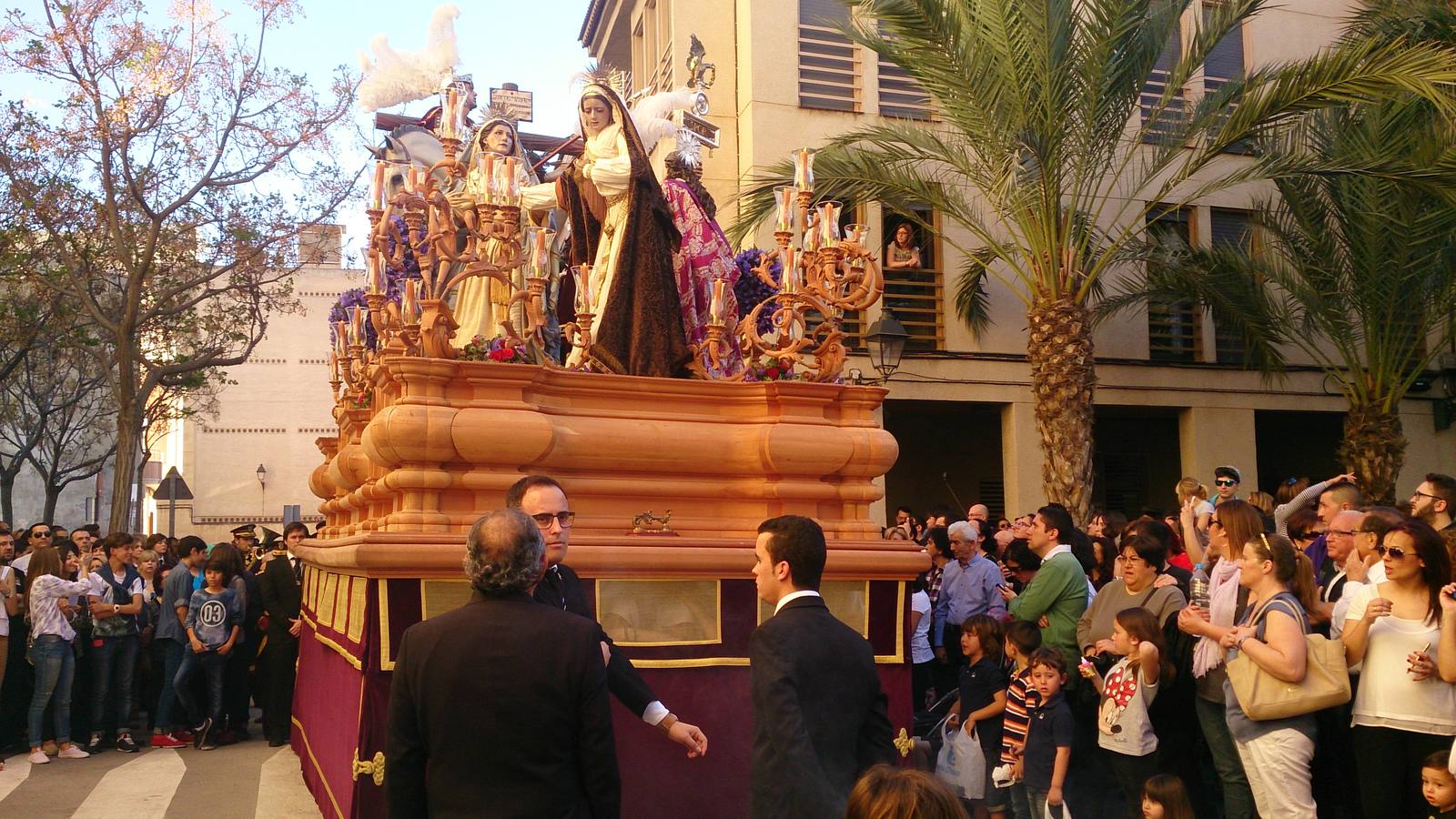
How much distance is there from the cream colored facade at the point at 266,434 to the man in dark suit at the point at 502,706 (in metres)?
33.2

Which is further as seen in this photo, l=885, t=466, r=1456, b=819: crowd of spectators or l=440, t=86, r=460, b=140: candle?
l=440, t=86, r=460, b=140: candle

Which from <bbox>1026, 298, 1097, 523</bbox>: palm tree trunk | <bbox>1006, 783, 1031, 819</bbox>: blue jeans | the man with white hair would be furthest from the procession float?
<bbox>1026, 298, 1097, 523</bbox>: palm tree trunk

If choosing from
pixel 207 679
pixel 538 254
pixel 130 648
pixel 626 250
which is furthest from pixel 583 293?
pixel 130 648

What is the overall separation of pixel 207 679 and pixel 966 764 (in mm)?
6628

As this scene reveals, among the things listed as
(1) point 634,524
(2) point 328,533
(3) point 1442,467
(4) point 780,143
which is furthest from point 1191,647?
(3) point 1442,467

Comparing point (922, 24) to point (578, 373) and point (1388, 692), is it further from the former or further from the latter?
point (1388, 692)

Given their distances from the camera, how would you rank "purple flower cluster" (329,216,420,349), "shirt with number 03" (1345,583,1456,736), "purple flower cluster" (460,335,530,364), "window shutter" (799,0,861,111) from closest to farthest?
1. "shirt with number 03" (1345,583,1456,736)
2. "purple flower cluster" (460,335,530,364)
3. "purple flower cluster" (329,216,420,349)
4. "window shutter" (799,0,861,111)

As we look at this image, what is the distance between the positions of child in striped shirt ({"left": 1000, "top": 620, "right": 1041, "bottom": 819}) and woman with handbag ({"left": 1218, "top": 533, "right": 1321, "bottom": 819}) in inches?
39.8

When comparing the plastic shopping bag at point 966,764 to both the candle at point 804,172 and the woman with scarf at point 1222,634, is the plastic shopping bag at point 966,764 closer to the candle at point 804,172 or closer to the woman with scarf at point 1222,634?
the woman with scarf at point 1222,634

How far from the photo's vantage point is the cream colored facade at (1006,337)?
17.2 m

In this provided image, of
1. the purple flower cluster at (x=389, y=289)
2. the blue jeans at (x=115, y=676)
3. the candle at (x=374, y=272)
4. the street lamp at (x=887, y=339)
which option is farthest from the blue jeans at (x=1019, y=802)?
the blue jeans at (x=115, y=676)

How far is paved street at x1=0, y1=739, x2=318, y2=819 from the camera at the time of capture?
7.77 m

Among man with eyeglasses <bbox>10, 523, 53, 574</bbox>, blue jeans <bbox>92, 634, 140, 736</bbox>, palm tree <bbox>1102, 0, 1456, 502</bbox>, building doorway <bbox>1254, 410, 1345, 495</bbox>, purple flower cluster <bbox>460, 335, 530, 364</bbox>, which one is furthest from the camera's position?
building doorway <bbox>1254, 410, 1345, 495</bbox>

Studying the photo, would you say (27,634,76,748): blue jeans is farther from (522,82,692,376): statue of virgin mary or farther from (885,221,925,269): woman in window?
(885,221,925,269): woman in window
